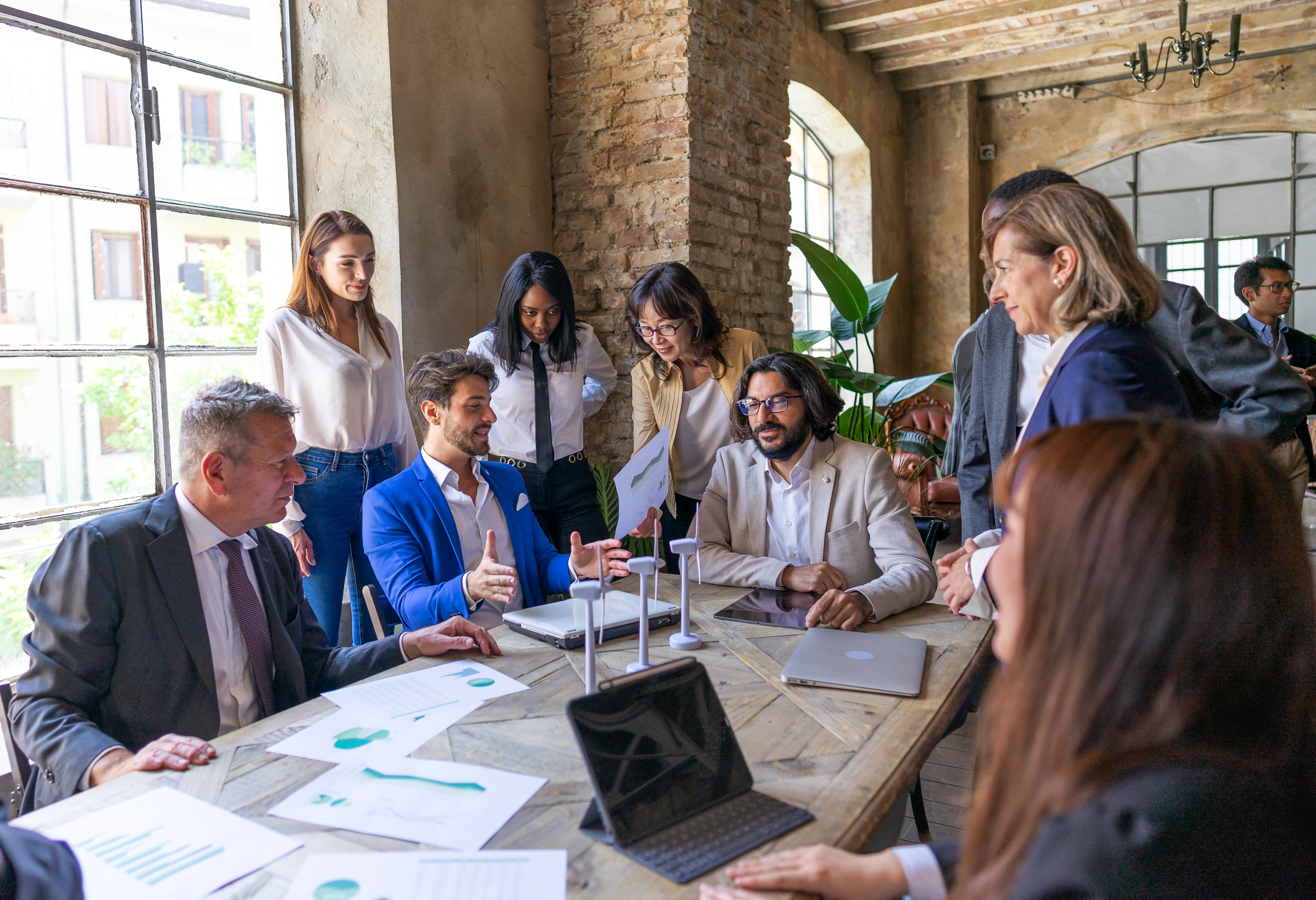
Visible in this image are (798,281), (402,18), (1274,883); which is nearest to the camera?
(1274,883)

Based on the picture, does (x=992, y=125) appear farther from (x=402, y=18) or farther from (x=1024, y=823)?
(x=1024, y=823)

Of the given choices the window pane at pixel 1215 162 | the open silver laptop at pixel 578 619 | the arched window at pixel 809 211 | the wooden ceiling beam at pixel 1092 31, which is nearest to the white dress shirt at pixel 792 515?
the open silver laptop at pixel 578 619

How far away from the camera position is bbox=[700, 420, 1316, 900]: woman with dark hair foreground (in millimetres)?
761

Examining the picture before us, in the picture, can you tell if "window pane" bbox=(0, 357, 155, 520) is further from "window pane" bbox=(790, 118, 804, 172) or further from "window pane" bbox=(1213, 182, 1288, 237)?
"window pane" bbox=(1213, 182, 1288, 237)

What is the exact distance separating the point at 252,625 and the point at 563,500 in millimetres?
1691

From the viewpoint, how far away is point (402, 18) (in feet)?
12.9

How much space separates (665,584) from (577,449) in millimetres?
1146

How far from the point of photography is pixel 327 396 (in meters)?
3.03

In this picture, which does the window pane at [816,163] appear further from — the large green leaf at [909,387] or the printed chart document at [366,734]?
the printed chart document at [366,734]

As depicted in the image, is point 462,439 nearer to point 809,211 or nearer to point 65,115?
point 65,115

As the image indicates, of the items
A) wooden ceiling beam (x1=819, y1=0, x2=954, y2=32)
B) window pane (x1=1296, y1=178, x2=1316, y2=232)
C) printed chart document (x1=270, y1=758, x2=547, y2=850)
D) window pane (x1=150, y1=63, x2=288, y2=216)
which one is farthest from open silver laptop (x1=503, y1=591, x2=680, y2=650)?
window pane (x1=1296, y1=178, x2=1316, y2=232)

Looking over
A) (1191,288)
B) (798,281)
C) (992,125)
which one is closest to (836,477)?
(1191,288)

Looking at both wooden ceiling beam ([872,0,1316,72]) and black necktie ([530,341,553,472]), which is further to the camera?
wooden ceiling beam ([872,0,1316,72])

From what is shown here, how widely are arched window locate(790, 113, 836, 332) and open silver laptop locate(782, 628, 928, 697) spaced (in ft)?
22.0
